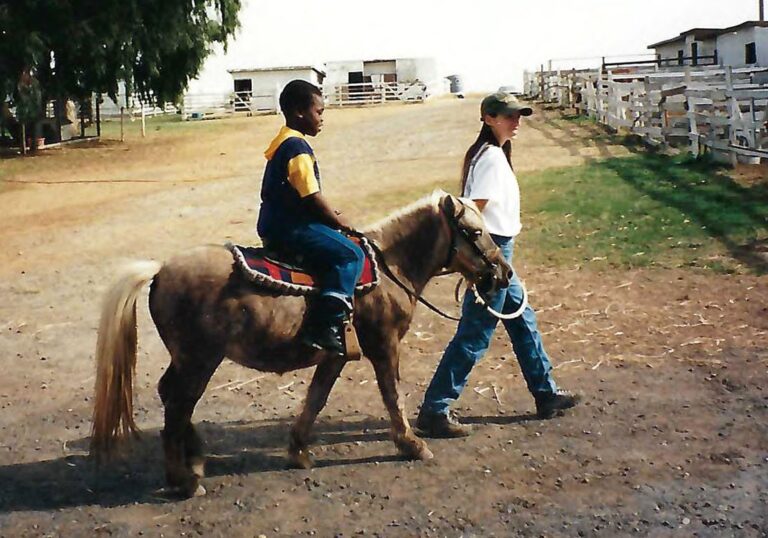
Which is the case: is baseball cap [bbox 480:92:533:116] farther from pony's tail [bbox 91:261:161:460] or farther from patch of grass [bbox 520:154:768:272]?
patch of grass [bbox 520:154:768:272]

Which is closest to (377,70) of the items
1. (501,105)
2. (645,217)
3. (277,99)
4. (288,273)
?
(277,99)

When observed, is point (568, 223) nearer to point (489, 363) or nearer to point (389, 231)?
point (489, 363)

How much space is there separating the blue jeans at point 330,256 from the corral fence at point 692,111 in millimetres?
9713

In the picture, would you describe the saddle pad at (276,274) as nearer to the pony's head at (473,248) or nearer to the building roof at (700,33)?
the pony's head at (473,248)

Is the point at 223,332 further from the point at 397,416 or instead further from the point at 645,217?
Result: the point at 645,217

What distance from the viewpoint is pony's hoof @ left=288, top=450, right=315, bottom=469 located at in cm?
527

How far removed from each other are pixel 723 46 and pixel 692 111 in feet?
114

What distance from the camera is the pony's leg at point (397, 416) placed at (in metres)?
5.29

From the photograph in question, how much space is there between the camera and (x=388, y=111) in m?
40.2

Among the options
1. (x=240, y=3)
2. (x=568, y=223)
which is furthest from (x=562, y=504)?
(x=240, y=3)

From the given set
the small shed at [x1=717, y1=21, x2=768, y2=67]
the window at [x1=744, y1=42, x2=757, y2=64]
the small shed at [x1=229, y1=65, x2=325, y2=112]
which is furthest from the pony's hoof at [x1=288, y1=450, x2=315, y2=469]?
the small shed at [x1=229, y1=65, x2=325, y2=112]

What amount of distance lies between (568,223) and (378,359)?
8376 millimetres

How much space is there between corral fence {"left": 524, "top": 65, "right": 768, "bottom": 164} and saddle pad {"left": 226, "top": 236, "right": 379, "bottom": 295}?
32.2 ft

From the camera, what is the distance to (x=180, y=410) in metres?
4.82
